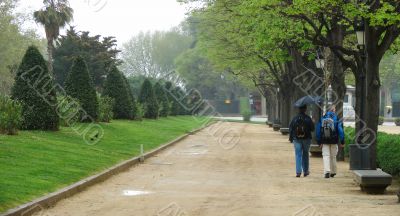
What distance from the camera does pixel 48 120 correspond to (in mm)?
22500

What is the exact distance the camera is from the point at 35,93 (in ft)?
71.6

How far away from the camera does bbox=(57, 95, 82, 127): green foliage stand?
83.9 feet

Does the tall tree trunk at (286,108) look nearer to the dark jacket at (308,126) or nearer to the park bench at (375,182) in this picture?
the dark jacket at (308,126)

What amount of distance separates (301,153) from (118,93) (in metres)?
20.9

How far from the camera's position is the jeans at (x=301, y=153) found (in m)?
16.8

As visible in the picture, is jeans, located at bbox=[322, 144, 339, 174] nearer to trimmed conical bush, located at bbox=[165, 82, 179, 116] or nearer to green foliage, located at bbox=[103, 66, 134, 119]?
green foliage, located at bbox=[103, 66, 134, 119]

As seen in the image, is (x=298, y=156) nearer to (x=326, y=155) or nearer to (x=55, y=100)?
(x=326, y=155)

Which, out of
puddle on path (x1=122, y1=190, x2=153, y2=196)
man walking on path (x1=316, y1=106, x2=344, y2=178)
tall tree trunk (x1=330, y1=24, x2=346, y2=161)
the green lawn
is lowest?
puddle on path (x1=122, y1=190, x2=153, y2=196)

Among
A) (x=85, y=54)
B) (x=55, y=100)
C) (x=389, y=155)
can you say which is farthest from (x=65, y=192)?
(x=85, y=54)

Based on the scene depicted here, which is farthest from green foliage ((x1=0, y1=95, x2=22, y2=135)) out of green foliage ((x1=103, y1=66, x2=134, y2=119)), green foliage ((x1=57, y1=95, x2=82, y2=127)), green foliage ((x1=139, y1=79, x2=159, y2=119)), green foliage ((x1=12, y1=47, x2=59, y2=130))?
green foliage ((x1=139, y1=79, x2=159, y2=119))

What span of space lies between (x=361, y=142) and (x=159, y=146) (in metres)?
13.3

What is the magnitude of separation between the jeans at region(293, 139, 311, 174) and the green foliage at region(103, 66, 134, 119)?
20.3 metres

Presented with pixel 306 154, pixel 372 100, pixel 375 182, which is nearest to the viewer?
pixel 375 182

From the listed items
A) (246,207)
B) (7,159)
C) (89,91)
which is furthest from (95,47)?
(246,207)
